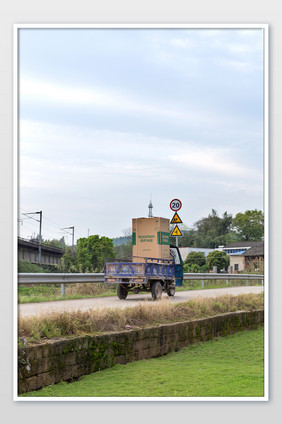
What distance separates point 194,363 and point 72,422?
284 centimetres

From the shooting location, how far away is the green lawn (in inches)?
298

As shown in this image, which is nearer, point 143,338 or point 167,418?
point 167,418

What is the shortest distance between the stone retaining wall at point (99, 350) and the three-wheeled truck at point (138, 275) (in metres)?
3.58

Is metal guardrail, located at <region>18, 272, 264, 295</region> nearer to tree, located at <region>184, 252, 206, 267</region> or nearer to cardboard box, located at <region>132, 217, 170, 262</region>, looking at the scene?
tree, located at <region>184, 252, 206, 267</region>

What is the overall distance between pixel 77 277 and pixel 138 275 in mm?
1540

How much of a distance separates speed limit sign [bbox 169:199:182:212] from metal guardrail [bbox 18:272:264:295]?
2956mm

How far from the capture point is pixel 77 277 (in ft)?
49.4

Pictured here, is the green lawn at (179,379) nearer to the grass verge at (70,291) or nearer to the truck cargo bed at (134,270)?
the grass verge at (70,291)

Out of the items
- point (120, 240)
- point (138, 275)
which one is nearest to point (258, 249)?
point (138, 275)

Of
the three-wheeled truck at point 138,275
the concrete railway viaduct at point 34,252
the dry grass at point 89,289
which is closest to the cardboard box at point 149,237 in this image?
the three-wheeled truck at point 138,275

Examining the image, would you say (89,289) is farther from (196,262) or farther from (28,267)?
(28,267)

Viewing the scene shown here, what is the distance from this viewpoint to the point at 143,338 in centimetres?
967
